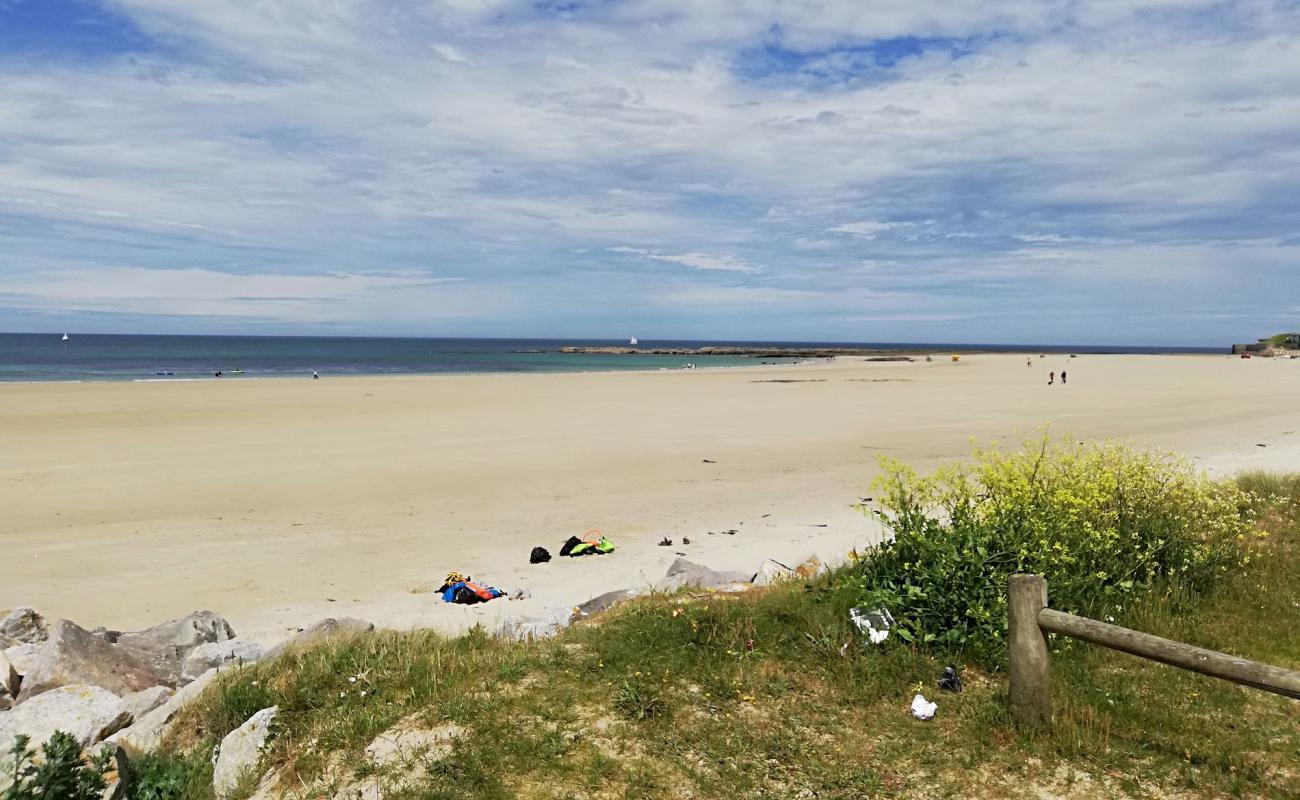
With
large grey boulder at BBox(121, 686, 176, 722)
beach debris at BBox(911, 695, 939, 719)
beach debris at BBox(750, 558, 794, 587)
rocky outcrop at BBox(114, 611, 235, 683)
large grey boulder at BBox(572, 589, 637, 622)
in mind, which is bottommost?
rocky outcrop at BBox(114, 611, 235, 683)

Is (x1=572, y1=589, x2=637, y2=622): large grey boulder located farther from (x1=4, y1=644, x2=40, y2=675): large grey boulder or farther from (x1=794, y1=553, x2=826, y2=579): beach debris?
(x1=4, y1=644, x2=40, y2=675): large grey boulder

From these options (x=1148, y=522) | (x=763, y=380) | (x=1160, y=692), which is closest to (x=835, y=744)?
(x=1160, y=692)

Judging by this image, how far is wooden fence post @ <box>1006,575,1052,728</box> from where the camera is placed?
16.5 ft

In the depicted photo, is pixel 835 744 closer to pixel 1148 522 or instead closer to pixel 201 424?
pixel 1148 522

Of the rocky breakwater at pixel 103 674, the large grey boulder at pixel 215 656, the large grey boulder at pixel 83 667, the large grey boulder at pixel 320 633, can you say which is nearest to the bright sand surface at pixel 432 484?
the large grey boulder at pixel 320 633

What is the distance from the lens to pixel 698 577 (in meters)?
9.40

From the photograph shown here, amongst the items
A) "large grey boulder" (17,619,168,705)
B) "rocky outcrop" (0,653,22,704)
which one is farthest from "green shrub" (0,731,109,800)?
"rocky outcrop" (0,653,22,704)

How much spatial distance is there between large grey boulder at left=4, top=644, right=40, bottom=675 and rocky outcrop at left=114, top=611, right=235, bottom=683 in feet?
2.37

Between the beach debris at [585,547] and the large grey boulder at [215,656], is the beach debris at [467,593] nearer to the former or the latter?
the beach debris at [585,547]

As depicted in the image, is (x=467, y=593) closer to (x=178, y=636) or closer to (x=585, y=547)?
(x=585, y=547)

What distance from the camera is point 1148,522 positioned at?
25.8ft

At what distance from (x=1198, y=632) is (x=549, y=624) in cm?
577

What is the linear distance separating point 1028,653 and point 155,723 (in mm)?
6260

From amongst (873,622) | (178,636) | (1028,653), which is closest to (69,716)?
(178,636)
